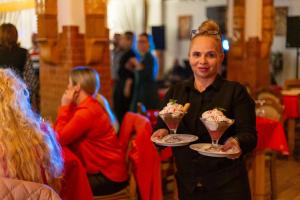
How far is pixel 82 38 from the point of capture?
4.60 m

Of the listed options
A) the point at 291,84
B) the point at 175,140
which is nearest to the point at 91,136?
the point at 175,140

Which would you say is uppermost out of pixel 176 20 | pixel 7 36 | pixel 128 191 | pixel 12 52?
pixel 176 20

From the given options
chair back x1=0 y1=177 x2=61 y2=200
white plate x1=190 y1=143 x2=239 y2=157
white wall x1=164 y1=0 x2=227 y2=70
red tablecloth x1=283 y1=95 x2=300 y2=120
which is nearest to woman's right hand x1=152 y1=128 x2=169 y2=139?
white plate x1=190 y1=143 x2=239 y2=157

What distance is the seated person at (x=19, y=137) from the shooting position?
56.8 inches

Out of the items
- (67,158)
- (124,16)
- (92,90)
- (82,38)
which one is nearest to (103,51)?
(82,38)

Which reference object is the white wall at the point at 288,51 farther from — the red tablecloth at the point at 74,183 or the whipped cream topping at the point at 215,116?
the whipped cream topping at the point at 215,116

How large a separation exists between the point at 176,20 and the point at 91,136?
8.23 m

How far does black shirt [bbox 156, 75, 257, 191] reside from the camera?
193cm

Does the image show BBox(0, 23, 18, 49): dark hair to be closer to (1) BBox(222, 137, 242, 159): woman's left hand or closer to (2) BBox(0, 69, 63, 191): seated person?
(2) BBox(0, 69, 63, 191): seated person

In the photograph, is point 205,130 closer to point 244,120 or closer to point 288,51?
point 244,120

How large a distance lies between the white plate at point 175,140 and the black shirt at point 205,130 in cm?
6

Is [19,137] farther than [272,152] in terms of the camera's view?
No

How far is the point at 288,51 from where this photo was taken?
30.0 ft

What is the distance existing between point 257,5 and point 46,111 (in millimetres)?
3217
